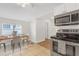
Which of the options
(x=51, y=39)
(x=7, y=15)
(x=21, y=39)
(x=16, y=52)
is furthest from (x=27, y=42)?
(x=7, y=15)

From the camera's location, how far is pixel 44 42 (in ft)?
4.67

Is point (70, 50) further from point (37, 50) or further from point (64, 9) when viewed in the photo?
point (64, 9)

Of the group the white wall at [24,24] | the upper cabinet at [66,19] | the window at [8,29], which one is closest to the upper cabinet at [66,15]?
the upper cabinet at [66,19]

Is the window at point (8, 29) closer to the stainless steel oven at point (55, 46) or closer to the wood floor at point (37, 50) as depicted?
the wood floor at point (37, 50)

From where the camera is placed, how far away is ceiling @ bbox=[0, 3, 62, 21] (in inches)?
49.8

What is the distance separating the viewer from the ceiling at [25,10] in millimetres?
1265

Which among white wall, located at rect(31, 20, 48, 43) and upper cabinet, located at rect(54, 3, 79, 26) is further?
white wall, located at rect(31, 20, 48, 43)

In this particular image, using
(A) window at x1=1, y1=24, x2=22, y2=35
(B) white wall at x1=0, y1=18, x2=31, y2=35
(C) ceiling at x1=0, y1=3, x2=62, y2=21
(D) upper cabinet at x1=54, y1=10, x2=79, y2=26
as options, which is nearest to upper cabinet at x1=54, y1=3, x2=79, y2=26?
(D) upper cabinet at x1=54, y1=10, x2=79, y2=26

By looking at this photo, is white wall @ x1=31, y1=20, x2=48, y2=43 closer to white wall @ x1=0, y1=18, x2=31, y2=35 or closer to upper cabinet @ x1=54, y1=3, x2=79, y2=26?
white wall @ x1=0, y1=18, x2=31, y2=35

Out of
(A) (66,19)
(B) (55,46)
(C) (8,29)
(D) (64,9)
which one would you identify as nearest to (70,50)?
(B) (55,46)

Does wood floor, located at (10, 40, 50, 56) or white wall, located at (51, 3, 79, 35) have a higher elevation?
white wall, located at (51, 3, 79, 35)

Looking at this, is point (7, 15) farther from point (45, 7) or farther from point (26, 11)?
point (45, 7)

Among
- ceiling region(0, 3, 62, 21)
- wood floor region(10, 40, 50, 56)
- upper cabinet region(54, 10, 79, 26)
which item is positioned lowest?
wood floor region(10, 40, 50, 56)

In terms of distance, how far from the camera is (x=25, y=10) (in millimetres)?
1351
